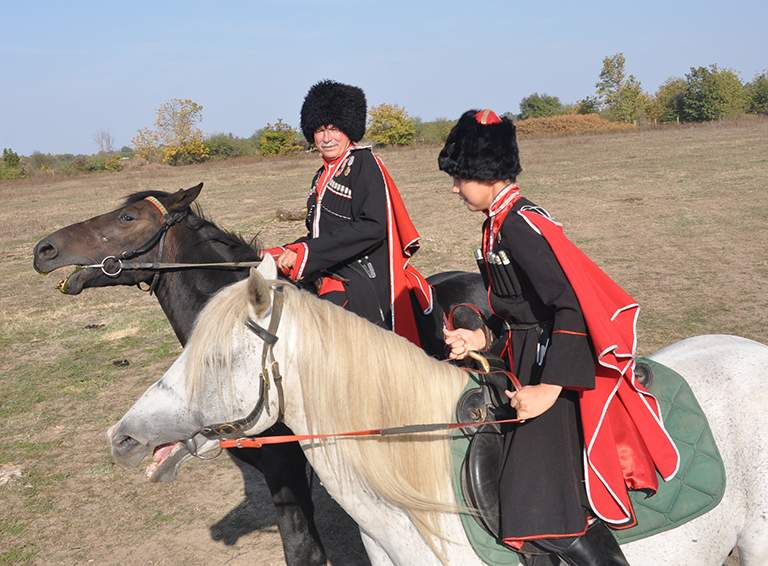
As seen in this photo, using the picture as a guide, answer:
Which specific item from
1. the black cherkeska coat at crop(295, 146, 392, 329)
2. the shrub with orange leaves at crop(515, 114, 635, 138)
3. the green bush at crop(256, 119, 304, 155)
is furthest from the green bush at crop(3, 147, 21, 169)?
the black cherkeska coat at crop(295, 146, 392, 329)

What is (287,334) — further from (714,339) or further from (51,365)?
(51,365)

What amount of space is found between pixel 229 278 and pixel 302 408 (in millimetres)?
2029

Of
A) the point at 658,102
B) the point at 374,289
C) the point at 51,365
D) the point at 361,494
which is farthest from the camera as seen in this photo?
the point at 658,102

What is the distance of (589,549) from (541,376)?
608 mm

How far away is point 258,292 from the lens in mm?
2076

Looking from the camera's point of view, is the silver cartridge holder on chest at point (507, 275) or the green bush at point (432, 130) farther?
the green bush at point (432, 130)

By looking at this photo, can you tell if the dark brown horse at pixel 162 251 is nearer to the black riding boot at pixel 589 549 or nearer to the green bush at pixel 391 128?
the black riding boot at pixel 589 549

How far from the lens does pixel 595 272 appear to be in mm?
2197

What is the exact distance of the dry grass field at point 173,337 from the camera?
15.7 feet

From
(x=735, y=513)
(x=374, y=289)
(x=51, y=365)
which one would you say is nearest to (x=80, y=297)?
(x=51, y=365)

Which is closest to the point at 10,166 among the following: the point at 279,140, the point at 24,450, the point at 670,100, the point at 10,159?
the point at 10,159

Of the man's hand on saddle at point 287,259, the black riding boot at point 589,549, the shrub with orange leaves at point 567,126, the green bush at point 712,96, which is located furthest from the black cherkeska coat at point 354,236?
the green bush at point 712,96

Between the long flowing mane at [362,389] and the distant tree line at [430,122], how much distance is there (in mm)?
38083

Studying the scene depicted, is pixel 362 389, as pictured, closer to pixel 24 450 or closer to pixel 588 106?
pixel 24 450
